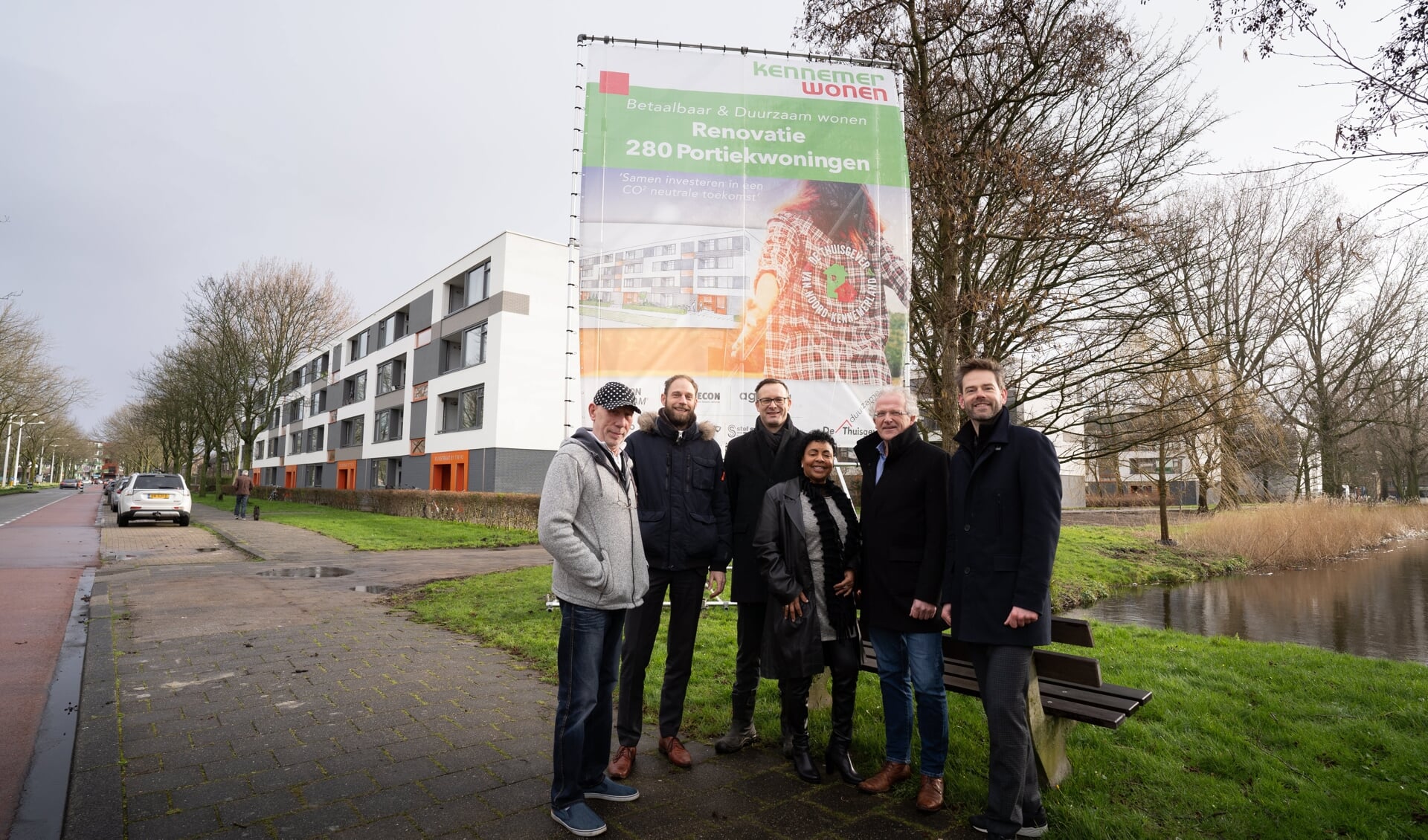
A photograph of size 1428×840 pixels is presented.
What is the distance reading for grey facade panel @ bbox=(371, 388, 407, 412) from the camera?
38438mm

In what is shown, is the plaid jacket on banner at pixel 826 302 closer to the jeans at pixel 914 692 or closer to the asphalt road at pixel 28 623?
the jeans at pixel 914 692

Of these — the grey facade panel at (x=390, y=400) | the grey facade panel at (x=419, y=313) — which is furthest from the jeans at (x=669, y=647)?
the grey facade panel at (x=390, y=400)

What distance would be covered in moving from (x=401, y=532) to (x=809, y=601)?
59.3 ft

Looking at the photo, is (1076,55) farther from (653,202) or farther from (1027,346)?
(653,202)

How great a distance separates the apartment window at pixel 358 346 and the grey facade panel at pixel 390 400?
5635 mm

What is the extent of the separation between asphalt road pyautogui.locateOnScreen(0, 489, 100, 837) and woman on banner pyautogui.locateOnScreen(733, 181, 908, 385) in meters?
5.77

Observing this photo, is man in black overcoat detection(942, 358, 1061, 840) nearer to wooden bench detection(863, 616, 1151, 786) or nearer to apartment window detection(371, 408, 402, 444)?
wooden bench detection(863, 616, 1151, 786)

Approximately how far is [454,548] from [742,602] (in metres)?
13.4

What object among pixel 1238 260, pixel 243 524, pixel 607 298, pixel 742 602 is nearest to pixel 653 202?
pixel 607 298

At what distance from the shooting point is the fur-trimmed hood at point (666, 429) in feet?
13.0

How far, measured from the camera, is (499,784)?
3.39m

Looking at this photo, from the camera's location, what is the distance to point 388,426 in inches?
1585

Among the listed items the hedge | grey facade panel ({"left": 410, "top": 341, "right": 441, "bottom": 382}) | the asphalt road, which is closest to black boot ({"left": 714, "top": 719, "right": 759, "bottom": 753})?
the asphalt road

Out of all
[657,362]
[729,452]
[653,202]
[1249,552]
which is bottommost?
[1249,552]
